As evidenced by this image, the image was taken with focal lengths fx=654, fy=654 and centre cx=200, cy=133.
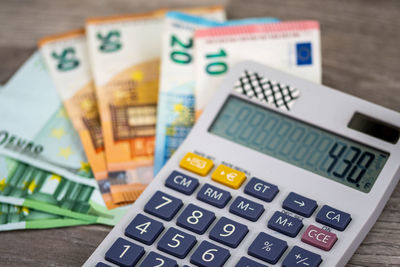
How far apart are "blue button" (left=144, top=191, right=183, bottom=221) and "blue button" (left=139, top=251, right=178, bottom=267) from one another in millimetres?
46

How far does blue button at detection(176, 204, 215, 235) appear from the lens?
0.62 m

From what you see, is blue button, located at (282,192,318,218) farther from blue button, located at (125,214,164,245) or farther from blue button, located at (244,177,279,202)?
blue button, located at (125,214,164,245)

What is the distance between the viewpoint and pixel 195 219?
0.63 meters

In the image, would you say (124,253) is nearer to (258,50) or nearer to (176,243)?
(176,243)

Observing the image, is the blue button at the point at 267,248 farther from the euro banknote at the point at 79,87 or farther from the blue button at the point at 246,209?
Answer: the euro banknote at the point at 79,87

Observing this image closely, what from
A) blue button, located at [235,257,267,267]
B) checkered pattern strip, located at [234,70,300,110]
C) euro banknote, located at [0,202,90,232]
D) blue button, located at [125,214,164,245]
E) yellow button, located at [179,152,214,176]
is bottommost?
euro banknote, located at [0,202,90,232]

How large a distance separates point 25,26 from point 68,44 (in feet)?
0.29

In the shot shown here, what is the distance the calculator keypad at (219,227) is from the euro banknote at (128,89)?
108 millimetres

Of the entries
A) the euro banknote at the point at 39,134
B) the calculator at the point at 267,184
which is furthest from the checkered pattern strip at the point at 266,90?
the euro banknote at the point at 39,134

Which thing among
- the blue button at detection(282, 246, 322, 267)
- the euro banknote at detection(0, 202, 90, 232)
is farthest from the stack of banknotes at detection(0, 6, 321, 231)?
the blue button at detection(282, 246, 322, 267)

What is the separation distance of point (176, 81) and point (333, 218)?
0.32 metres

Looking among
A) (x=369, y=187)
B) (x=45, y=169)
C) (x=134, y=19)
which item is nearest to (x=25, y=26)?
Answer: (x=134, y=19)

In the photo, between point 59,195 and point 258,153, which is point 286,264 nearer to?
point 258,153

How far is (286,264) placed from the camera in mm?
584
